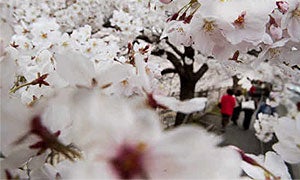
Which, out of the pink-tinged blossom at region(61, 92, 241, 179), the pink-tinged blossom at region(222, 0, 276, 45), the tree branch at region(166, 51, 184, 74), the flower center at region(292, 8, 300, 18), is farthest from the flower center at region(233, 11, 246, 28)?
the tree branch at region(166, 51, 184, 74)

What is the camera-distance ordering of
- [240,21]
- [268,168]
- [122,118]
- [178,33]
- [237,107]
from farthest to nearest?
[237,107]
[178,33]
[240,21]
[268,168]
[122,118]

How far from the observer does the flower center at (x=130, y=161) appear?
0.34m

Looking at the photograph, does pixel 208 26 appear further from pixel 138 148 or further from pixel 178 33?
pixel 138 148

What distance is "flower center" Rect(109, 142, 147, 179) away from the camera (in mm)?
340

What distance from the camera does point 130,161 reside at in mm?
343

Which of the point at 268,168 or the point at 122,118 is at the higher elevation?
the point at 122,118

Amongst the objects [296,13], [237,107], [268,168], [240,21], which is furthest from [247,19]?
[237,107]

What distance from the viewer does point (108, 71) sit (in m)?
0.48

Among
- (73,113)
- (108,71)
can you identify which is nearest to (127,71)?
(108,71)

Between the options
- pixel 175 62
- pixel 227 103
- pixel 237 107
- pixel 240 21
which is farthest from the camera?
pixel 237 107

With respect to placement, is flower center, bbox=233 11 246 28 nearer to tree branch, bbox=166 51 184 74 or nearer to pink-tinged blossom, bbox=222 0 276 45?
pink-tinged blossom, bbox=222 0 276 45

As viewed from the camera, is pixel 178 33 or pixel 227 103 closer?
pixel 178 33

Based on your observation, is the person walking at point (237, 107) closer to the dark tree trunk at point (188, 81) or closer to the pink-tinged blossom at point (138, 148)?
the dark tree trunk at point (188, 81)

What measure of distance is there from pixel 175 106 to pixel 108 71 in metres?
0.10
